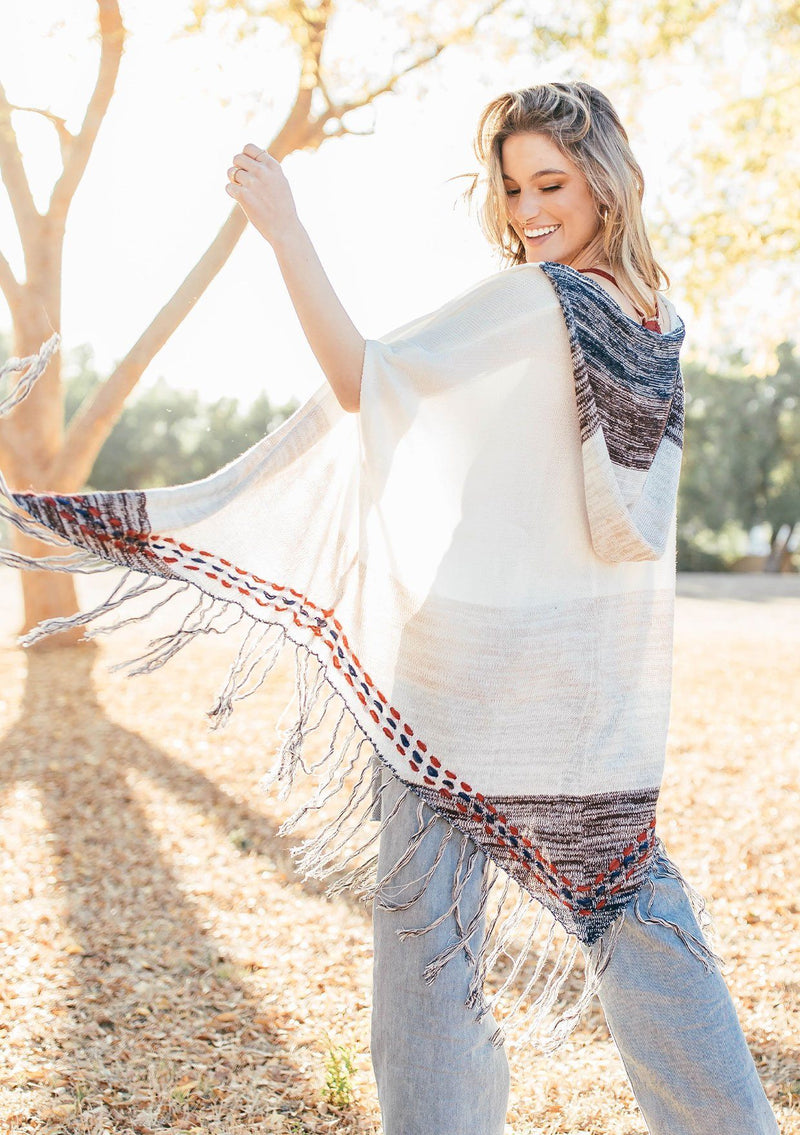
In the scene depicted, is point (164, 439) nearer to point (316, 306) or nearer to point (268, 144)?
point (268, 144)

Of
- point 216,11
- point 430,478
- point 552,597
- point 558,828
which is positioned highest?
point 216,11

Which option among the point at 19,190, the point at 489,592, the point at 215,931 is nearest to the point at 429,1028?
the point at 489,592

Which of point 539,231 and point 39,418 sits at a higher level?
point 39,418

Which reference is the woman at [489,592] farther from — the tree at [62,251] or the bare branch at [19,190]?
the bare branch at [19,190]

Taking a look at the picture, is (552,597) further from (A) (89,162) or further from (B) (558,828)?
(A) (89,162)

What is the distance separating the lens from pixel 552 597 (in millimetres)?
1351

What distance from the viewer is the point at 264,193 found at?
1206 mm

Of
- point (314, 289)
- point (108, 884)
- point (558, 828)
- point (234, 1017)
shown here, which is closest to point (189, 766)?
point (108, 884)

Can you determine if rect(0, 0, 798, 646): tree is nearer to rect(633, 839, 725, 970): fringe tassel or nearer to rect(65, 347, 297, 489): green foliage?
rect(633, 839, 725, 970): fringe tassel

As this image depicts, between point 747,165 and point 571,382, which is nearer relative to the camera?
point 571,382

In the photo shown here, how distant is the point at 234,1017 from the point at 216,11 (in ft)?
15.3

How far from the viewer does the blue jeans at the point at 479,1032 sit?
4.17ft

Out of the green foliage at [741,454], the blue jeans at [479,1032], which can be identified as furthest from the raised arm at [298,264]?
the green foliage at [741,454]

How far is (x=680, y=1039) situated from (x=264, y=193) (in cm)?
117
